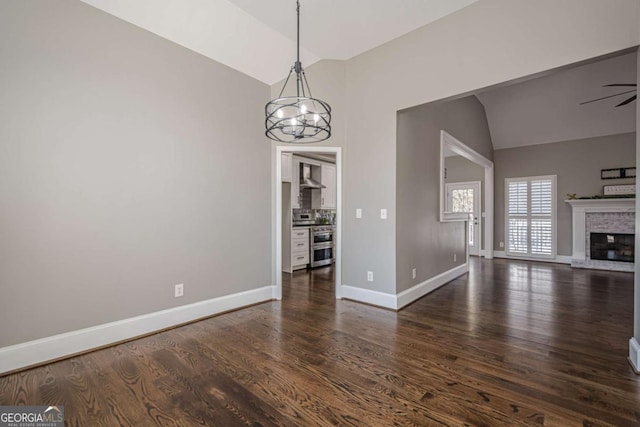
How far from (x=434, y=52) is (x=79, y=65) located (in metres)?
3.25

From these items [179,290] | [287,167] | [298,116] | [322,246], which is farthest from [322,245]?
[298,116]

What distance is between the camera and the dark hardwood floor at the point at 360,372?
1.70 metres

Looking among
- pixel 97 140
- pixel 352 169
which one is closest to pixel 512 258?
pixel 352 169

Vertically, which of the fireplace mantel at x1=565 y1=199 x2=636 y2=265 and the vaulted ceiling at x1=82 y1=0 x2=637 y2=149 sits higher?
the vaulted ceiling at x1=82 y1=0 x2=637 y2=149

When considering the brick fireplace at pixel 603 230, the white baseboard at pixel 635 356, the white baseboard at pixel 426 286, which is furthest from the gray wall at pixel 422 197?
the brick fireplace at pixel 603 230

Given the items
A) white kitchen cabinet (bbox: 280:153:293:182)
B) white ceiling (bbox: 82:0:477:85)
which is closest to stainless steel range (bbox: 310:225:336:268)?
white kitchen cabinet (bbox: 280:153:293:182)

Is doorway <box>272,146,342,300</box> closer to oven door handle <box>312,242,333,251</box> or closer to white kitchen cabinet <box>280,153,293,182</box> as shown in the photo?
white kitchen cabinet <box>280,153,293,182</box>

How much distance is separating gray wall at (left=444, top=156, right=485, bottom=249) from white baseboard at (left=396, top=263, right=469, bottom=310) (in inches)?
127

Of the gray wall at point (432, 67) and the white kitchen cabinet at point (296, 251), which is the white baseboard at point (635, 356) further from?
the white kitchen cabinet at point (296, 251)

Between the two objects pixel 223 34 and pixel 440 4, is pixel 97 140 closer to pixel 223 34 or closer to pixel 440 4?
pixel 223 34

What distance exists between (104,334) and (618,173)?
892cm

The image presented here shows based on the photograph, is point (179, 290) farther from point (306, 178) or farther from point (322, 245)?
point (306, 178)

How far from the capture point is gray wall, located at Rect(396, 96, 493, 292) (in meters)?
3.62

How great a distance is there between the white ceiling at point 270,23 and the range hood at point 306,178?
2.78 m
